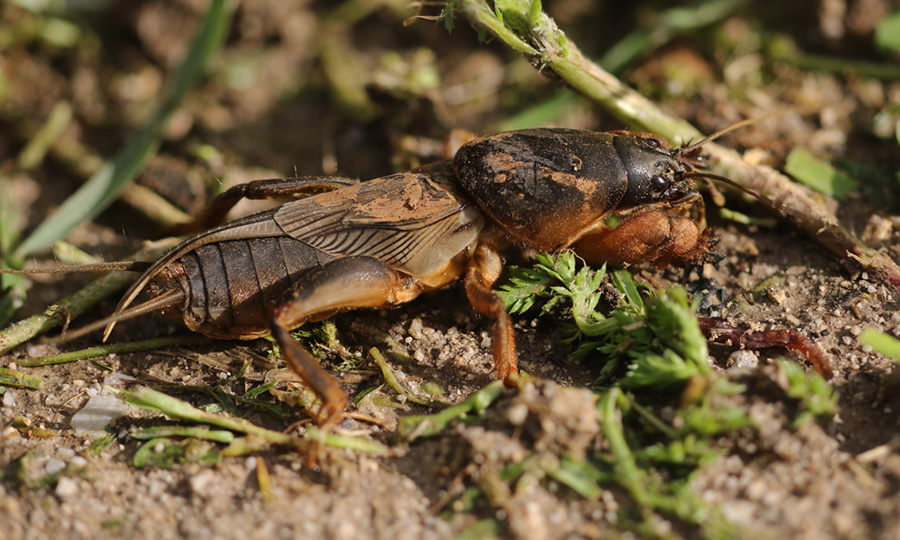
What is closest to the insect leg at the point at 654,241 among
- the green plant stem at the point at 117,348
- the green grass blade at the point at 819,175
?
the green grass blade at the point at 819,175

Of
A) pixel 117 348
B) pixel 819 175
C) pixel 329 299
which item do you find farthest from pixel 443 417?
pixel 819 175

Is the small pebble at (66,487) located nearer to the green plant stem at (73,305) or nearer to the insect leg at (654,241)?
the green plant stem at (73,305)

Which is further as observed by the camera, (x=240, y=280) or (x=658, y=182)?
(x=658, y=182)

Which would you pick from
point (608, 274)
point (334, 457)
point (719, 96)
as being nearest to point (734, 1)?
point (719, 96)

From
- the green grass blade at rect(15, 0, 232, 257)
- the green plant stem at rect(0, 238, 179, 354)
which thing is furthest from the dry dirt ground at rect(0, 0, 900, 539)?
the green grass blade at rect(15, 0, 232, 257)

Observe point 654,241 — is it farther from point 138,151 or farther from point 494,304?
point 138,151
